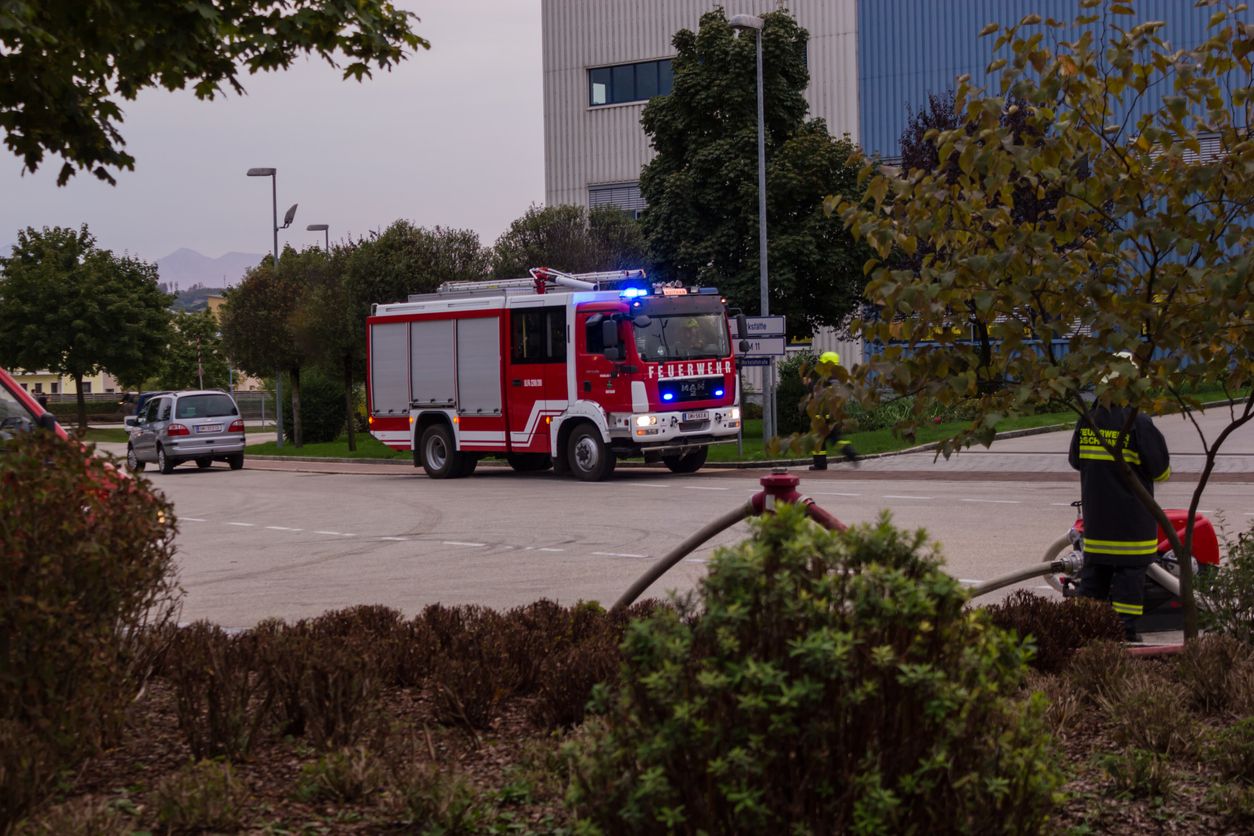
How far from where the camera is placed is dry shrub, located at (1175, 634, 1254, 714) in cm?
523

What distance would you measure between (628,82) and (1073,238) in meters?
51.6

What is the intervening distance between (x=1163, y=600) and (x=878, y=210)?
3.05 metres

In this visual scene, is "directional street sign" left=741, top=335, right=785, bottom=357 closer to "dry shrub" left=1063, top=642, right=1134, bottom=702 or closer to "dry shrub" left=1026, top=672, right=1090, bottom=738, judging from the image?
"dry shrub" left=1063, top=642, right=1134, bottom=702

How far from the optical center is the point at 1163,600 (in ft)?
26.2

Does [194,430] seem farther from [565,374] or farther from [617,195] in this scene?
[617,195]

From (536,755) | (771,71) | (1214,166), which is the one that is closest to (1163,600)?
(1214,166)

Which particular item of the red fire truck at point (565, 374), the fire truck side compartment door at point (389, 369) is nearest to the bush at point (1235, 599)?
the red fire truck at point (565, 374)

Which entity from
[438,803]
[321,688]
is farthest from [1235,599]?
[438,803]

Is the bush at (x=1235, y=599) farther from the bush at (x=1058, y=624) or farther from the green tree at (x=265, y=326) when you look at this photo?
the green tree at (x=265, y=326)

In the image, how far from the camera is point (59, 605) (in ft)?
14.0

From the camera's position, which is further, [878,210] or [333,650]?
[878,210]

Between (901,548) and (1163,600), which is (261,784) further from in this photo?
(1163,600)

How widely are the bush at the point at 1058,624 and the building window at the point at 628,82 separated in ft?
165

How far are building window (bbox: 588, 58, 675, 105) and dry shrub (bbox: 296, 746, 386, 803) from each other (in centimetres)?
5226
